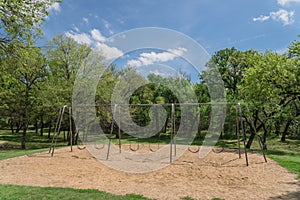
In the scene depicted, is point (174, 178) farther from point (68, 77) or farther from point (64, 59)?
point (64, 59)

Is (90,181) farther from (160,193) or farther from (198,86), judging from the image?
(198,86)

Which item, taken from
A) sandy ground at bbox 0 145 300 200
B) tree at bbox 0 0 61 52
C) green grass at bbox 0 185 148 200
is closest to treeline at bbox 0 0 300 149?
tree at bbox 0 0 61 52

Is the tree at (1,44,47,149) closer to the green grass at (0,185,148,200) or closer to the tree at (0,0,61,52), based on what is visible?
the tree at (0,0,61,52)

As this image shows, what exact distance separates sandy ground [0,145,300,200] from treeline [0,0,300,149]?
4084 millimetres

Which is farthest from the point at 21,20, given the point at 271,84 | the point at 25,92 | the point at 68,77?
the point at 271,84

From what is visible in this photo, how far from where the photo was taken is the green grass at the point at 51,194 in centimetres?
471

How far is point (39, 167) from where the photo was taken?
26.2 ft

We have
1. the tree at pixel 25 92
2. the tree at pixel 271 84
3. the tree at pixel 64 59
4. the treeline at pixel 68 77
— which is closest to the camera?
the treeline at pixel 68 77

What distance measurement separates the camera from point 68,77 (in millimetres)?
17625

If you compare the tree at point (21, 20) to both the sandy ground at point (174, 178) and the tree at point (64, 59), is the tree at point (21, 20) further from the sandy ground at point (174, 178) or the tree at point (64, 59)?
the tree at point (64, 59)

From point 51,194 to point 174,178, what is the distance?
11.8ft

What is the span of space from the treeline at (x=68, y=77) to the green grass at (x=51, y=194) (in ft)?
15.6

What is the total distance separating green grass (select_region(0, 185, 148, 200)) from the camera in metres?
4.71

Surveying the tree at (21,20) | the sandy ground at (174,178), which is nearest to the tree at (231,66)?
the sandy ground at (174,178)
